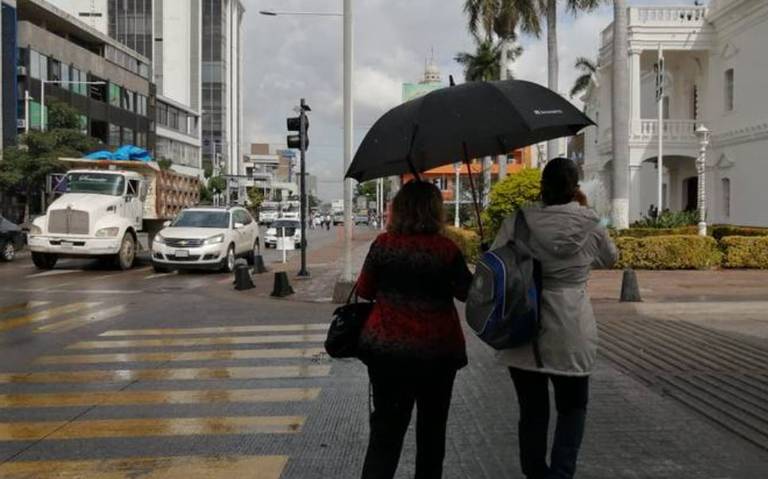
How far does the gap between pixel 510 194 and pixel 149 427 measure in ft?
46.5

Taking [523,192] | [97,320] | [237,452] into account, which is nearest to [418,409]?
[237,452]

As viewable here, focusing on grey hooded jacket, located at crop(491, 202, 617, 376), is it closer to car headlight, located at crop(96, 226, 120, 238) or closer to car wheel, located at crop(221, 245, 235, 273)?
car wheel, located at crop(221, 245, 235, 273)

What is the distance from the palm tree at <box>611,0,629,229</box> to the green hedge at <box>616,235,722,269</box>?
2.85m

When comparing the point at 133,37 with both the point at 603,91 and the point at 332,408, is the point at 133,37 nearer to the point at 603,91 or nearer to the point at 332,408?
the point at 603,91

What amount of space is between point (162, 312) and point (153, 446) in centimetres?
762

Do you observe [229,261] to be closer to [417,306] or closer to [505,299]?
[417,306]

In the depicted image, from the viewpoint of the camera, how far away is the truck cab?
65.8ft

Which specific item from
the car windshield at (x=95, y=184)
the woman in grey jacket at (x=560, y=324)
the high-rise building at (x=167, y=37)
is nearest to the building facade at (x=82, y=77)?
the high-rise building at (x=167, y=37)

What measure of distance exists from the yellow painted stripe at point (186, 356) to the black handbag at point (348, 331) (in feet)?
16.7

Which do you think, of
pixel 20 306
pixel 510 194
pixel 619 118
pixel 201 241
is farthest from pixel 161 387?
pixel 619 118

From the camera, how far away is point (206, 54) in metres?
122

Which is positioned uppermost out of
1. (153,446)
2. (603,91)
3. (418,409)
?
(603,91)

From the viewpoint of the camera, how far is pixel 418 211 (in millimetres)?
3760

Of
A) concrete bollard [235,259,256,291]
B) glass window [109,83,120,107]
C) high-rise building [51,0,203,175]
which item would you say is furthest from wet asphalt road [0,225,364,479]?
high-rise building [51,0,203,175]
